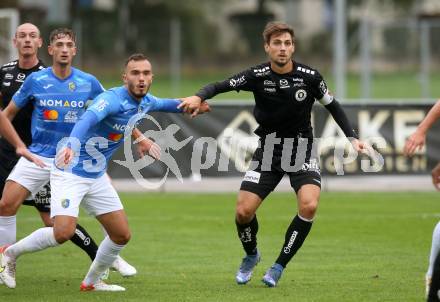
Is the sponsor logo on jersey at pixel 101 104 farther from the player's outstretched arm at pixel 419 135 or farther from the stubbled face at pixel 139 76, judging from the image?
the player's outstretched arm at pixel 419 135

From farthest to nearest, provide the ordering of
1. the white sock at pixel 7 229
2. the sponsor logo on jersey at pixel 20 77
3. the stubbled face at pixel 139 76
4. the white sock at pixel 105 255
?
1. the sponsor logo on jersey at pixel 20 77
2. the white sock at pixel 7 229
3. the white sock at pixel 105 255
4. the stubbled face at pixel 139 76

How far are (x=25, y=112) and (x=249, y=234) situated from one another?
2.63 m

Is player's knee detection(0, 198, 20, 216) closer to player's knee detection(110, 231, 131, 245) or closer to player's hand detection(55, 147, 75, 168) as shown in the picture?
player's knee detection(110, 231, 131, 245)

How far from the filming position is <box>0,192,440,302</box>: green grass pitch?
9.75 metres

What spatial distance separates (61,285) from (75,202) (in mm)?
1194

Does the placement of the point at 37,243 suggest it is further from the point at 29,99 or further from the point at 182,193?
the point at 182,193

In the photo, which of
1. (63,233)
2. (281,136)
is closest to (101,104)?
(63,233)

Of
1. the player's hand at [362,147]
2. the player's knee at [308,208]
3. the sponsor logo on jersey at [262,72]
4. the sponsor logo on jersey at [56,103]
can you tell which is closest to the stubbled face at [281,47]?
the sponsor logo on jersey at [262,72]

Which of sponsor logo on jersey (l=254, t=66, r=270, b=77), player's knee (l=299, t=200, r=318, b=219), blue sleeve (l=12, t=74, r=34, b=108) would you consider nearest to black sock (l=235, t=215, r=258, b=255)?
player's knee (l=299, t=200, r=318, b=219)

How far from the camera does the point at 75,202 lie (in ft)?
30.9

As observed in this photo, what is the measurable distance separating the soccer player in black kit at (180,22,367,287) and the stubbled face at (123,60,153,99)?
75 cm

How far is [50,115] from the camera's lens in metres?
10.1

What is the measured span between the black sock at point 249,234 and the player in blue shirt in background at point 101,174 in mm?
1270

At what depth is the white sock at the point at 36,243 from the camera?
9.55 metres
